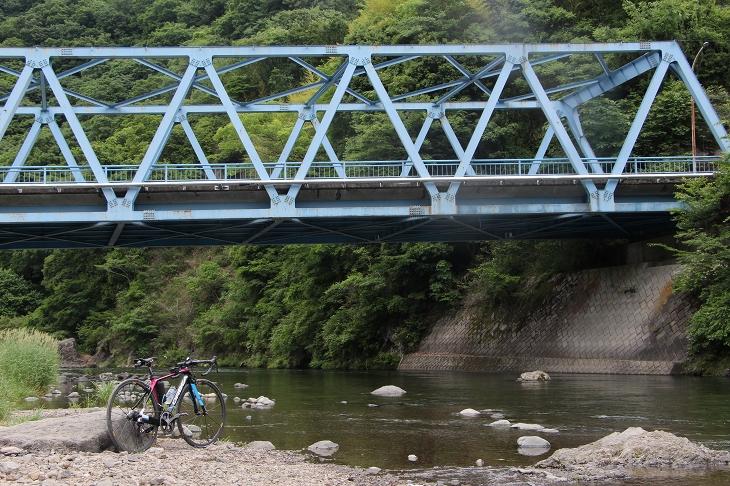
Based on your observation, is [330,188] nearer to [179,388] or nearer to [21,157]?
[21,157]

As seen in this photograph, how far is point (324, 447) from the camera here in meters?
12.9

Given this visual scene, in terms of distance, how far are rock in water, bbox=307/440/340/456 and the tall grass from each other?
11106 millimetres

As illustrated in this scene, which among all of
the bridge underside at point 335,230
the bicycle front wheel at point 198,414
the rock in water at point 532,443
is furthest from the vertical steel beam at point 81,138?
the rock in water at point 532,443

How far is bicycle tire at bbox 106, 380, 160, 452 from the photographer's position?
433 inches

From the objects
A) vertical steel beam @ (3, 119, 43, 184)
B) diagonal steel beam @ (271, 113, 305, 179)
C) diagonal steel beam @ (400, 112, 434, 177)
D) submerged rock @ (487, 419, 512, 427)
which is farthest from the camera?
diagonal steel beam @ (400, 112, 434, 177)

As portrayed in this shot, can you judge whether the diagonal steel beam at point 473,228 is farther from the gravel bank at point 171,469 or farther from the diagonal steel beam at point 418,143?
the gravel bank at point 171,469

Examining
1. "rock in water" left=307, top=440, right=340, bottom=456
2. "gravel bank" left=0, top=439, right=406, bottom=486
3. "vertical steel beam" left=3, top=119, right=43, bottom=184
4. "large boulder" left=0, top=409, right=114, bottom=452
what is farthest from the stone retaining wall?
"large boulder" left=0, top=409, right=114, bottom=452

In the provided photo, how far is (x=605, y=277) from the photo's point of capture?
1315 inches

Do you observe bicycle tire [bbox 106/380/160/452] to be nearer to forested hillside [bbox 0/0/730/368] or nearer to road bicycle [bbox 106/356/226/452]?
road bicycle [bbox 106/356/226/452]

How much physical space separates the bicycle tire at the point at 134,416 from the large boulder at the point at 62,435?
0.24 meters

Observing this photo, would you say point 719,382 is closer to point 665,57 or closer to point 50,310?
point 665,57

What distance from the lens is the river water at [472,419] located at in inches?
470

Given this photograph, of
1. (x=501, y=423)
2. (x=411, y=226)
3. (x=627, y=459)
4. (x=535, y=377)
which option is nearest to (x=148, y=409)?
(x=627, y=459)

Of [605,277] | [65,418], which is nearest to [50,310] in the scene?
[605,277]
